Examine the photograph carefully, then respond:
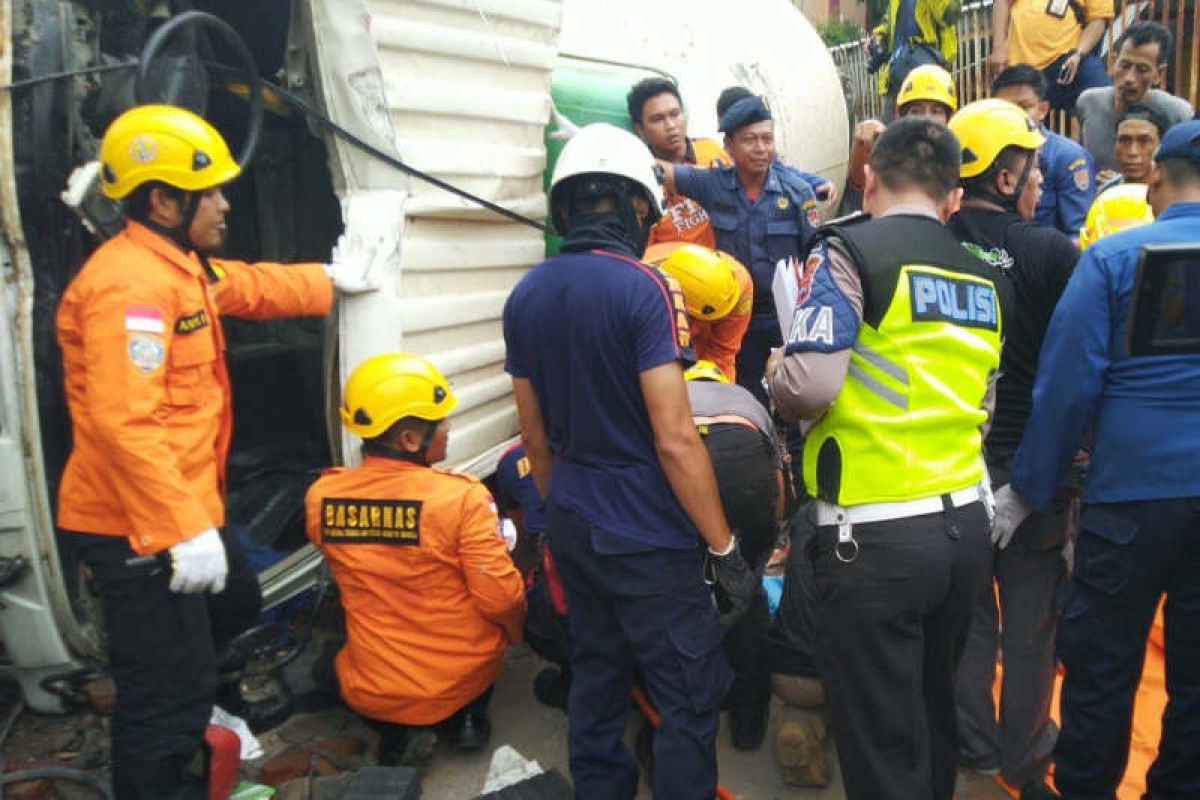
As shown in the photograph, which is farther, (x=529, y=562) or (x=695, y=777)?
(x=529, y=562)

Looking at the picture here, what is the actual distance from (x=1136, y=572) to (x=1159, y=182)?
3.26ft

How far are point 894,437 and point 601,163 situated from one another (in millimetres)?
972

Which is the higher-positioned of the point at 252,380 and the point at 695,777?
the point at 252,380

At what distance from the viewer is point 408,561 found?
9.73 ft

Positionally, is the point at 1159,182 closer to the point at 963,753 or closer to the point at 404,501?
the point at 963,753

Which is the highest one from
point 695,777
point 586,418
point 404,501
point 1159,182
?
point 1159,182

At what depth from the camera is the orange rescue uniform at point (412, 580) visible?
2.94 m

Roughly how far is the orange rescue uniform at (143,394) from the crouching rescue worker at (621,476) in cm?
90

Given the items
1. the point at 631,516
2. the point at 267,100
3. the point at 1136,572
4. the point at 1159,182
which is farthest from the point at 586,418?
the point at 267,100

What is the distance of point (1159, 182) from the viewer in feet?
8.21

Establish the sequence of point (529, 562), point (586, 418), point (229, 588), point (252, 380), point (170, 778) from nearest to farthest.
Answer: point (586, 418) → point (170, 778) → point (229, 588) → point (529, 562) → point (252, 380)

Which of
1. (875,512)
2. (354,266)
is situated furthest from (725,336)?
(875,512)

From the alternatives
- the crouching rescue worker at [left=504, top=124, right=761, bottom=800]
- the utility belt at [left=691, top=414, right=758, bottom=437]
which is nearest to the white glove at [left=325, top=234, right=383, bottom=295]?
the crouching rescue worker at [left=504, top=124, right=761, bottom=800]

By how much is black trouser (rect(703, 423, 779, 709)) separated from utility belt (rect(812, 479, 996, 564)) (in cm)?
54
